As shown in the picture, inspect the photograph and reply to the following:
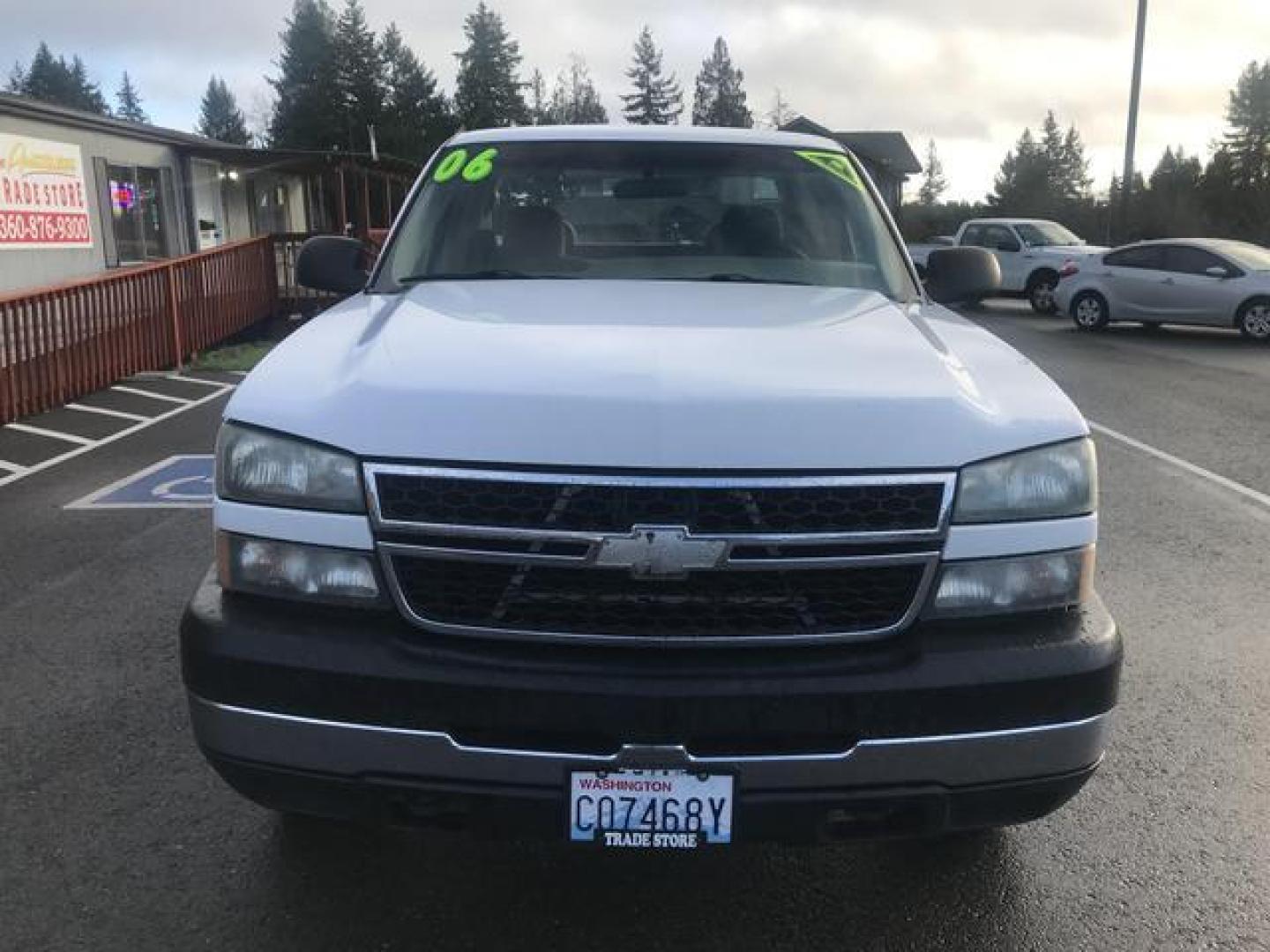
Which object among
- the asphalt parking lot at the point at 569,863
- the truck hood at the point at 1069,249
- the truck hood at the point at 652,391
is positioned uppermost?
the truck hood at the point at 652,391

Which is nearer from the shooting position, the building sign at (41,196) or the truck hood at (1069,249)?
the building sign at (41,196)

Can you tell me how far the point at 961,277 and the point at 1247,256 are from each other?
1520 cm

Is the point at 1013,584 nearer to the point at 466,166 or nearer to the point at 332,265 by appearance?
the point at 466,166

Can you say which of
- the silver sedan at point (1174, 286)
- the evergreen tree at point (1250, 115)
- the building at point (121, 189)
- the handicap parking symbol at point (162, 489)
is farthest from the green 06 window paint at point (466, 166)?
the evergreen tree at point (1250, 115)

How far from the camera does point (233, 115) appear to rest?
348 ft

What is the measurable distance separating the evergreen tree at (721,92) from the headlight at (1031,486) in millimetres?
97433

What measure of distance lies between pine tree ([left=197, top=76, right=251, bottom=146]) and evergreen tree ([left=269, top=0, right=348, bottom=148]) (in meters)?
31.6

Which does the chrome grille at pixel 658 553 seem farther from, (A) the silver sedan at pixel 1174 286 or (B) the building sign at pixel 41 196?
(B) the building sign at pixel 41 196

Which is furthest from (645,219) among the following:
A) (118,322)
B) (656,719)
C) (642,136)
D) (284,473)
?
(118,322)

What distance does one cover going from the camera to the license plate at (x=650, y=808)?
2207 millimetres

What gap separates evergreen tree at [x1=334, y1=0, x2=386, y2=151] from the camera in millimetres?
63938

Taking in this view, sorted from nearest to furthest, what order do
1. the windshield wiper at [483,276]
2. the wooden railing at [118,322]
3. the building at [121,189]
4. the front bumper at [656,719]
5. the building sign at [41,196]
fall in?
the front bumper at [656,719] < the windshield wiper at [483,276] < the wooden railing at [118,322] < the building sign at [41,196] < the building at [121,189]

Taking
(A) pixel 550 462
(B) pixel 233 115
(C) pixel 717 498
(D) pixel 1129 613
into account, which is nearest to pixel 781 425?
(C) pixel 717 498

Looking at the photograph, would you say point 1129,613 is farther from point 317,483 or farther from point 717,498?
point 317,483
